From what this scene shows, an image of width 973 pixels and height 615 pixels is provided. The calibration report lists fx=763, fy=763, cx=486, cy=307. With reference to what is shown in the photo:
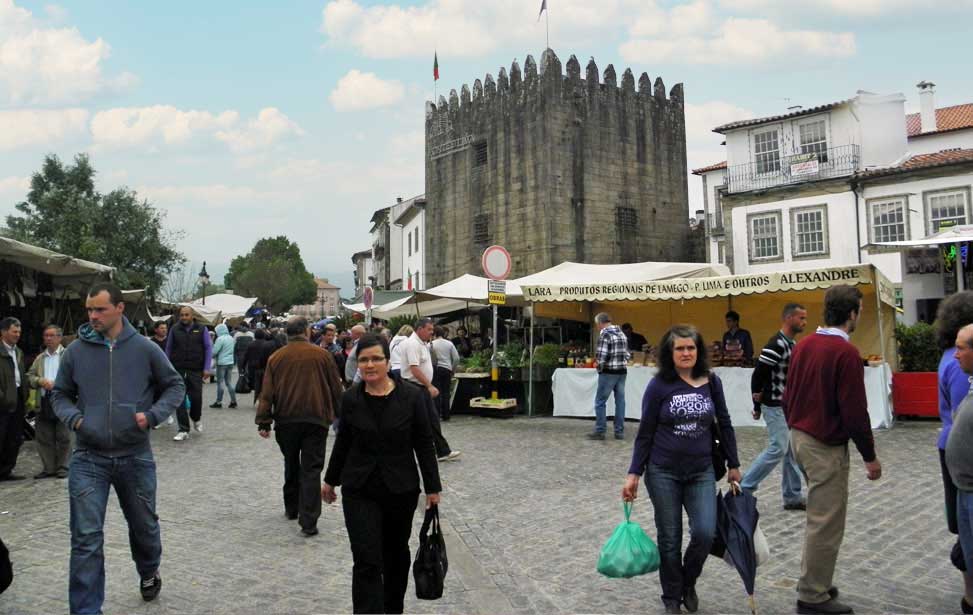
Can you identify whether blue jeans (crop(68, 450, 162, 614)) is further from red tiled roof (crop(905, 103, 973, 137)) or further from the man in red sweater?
red tiled roof (crop(905, 103, 973, 137))

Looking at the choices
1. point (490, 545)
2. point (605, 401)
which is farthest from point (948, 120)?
point (490, 545)

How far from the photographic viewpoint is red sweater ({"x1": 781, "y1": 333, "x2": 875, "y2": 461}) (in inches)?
169

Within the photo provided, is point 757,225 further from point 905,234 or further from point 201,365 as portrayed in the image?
point 201,365

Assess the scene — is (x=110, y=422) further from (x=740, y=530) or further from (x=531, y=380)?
(x=531, y=380)

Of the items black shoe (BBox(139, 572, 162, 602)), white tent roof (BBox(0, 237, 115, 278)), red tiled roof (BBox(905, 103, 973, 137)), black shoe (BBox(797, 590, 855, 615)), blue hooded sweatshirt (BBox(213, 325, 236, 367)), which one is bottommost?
black shoe (BBox(797, 590, 855, 615))

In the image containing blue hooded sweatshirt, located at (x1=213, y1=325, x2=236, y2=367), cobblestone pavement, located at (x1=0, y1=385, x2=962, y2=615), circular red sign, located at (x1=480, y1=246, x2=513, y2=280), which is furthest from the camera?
blue hooded sweatshirt, located at (x1=213, y1=325, x2=236, y2=367)

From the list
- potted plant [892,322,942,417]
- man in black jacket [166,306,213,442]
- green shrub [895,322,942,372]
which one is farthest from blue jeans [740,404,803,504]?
man in black jacket [166,306,213,442]

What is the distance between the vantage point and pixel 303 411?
6.22 m

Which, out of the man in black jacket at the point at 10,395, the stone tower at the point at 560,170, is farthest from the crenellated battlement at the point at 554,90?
the man in black jacket at the point at 10,395

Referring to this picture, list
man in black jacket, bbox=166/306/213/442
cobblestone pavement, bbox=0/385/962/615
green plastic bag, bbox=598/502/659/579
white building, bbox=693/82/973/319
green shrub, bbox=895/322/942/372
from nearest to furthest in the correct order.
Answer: green plastic bag, bbox=598/502/659/579 → cobblestone pavement, bbox=0/385/962/615 → man in black jacket, bbox=166/306/213/442 → green shrub, bbox=895/322/942/372 → white building, bbox=693/82/973/319

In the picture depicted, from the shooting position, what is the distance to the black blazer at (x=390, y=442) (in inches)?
150

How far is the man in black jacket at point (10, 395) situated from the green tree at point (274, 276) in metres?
66.3

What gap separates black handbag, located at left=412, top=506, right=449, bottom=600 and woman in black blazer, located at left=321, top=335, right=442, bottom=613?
0.47ft

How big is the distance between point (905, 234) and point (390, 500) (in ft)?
91.2
